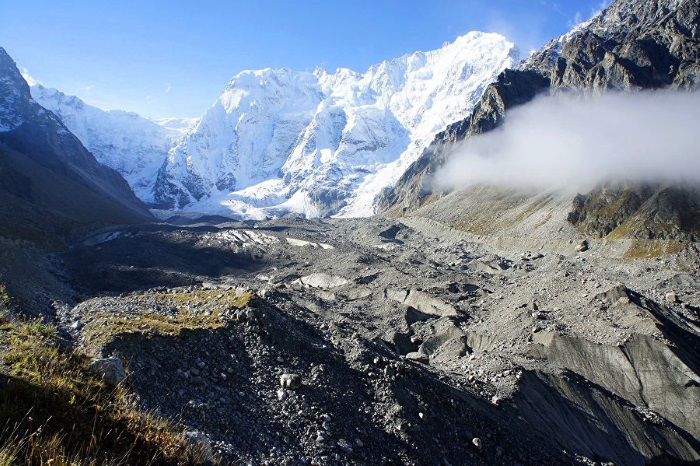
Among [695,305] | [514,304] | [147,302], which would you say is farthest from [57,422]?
[695,305]

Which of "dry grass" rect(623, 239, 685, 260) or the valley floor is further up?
the valley floor

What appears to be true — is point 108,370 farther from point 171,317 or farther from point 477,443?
point 477,443

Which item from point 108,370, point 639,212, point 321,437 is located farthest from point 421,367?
point 639,212

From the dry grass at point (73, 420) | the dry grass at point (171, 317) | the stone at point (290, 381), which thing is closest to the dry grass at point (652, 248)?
the dry grass at point (171, 317)

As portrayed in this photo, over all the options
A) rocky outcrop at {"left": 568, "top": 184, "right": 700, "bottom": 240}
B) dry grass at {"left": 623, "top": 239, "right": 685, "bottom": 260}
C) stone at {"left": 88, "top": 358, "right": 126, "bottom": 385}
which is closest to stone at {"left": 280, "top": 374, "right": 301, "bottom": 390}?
stone at {"left": 88, "top": 358, "right": 126, "bottom": 385}

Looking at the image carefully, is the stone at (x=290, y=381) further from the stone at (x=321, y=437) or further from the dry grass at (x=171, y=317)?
the dry grass at (x=171, y=317)

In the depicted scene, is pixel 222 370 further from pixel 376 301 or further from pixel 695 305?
pixel 695 305

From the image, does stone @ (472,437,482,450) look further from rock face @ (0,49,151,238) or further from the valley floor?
rock face @ (0,49,151,238)
